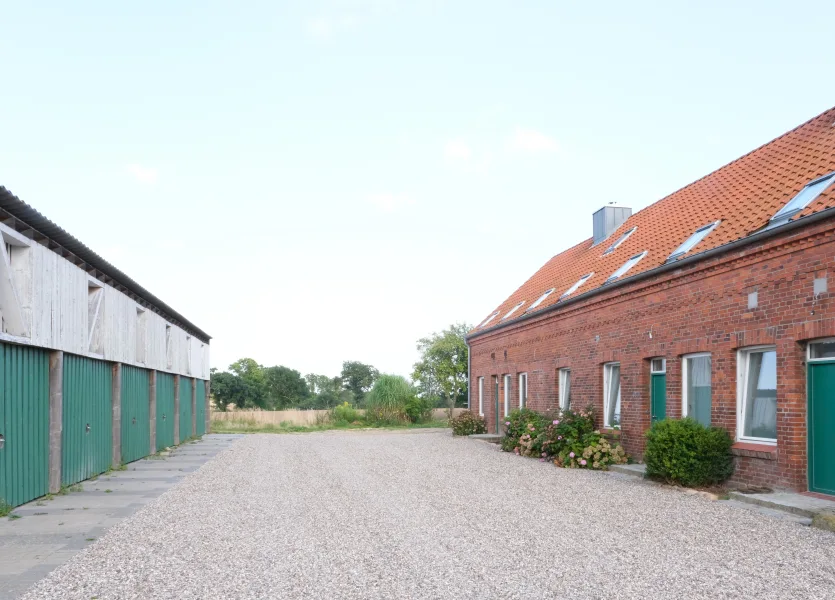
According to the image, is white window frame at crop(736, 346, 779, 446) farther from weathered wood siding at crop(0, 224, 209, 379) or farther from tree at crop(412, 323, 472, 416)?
tree at crop(412, 323, 472, 416)

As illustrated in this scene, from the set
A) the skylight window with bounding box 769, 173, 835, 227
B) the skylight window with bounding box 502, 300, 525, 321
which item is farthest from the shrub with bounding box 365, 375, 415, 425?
the skylight window with bounding box 769, 173, 835, 227

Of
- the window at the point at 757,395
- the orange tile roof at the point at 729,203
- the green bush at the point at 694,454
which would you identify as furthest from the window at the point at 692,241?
the green bush at the point at 694,454

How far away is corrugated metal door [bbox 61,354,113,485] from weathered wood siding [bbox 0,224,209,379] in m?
0.31

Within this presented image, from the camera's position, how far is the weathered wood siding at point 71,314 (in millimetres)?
10938

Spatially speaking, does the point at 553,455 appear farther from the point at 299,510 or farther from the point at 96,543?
the point at 96,543

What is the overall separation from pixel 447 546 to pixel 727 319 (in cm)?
704

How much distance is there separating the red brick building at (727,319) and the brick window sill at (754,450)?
0.02 metres

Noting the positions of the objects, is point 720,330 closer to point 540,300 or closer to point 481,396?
point 540,300

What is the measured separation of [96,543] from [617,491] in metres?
7.59

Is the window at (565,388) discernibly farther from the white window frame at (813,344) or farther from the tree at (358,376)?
the tree at (358,376)

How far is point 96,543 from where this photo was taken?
805cm

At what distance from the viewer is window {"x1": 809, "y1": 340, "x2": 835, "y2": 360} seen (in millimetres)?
10191

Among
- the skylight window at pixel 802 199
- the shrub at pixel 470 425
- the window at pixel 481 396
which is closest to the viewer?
the skylight window at pixel 802 199

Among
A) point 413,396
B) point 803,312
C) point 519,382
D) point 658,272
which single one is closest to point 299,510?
point 803,312
